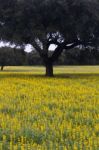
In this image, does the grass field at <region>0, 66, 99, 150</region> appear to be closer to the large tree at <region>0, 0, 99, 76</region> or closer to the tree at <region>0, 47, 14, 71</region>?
the large tree at <region>0, 0, 99, 76</region>

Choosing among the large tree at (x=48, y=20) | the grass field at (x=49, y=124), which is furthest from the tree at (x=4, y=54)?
the grass field at (x=49, y=124)

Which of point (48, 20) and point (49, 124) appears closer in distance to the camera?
point (49, 124)

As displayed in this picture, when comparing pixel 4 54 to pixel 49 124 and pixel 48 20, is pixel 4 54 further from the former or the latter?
pixel 49 124

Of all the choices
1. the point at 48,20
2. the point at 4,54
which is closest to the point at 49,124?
the point at 48,20

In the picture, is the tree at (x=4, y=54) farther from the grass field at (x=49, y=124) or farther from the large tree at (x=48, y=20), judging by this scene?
the grass field at (x=49, y=124)

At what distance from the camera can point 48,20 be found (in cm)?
3800

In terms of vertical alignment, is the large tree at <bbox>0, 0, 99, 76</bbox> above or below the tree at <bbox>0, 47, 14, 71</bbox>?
above

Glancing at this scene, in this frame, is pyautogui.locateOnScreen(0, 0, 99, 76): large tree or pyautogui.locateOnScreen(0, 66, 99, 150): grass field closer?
pyautogui.locateOnScreen(0, 66, 99, 150): grass field

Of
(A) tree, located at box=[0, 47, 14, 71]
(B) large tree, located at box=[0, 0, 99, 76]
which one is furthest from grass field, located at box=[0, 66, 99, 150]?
(A) tree, located at box=[0, 47, 14, 71]

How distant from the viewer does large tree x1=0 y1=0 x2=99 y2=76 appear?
3688 cm

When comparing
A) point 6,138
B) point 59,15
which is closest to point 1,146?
point 6,138

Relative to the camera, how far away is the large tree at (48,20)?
36875 mm

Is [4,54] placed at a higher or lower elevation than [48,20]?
lower

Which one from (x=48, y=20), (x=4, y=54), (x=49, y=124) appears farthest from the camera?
(x=4, y=54)
